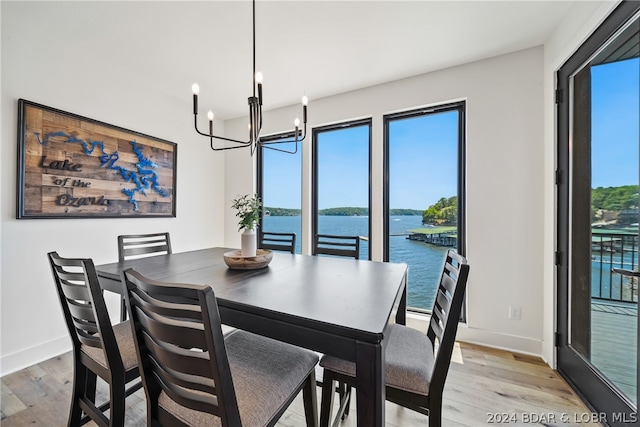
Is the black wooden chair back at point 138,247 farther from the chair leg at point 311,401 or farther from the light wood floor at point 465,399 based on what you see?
the chair leg at point 311,401

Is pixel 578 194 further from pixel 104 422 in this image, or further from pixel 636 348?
pixel 104 422

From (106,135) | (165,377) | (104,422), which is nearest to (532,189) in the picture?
(165,377)

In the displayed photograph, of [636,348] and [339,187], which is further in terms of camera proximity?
[339,187]

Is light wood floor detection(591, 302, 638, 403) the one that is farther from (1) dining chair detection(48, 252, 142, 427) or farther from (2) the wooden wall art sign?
(2) the wooden wall art sign

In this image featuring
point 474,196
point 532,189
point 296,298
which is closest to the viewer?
point 296,298

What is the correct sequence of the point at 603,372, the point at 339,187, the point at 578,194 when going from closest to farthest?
the point at 603,372 < the point at 578,194 < the point at 339,187

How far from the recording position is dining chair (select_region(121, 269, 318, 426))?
0.71 meters

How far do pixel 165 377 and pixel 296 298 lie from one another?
0.50m

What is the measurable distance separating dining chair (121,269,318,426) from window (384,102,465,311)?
76.9 inches

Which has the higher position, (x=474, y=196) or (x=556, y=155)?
(x=556, y=155)

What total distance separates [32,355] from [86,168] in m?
1.53

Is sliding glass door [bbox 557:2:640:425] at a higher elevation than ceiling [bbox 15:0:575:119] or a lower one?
lower

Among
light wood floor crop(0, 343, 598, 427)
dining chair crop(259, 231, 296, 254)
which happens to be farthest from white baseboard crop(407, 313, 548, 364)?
dining chair crop(259, 231, 296, 254)

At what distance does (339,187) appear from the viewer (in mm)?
3164
